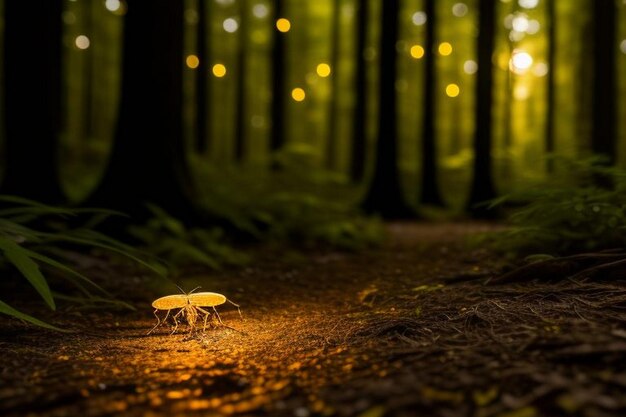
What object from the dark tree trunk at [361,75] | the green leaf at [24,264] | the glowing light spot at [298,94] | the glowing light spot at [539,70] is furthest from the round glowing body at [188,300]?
the glowing light spot at [539,70]

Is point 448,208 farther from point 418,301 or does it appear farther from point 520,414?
point 520,414

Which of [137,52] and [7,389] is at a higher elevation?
[137,52]

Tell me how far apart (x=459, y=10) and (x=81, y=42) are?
17.0 metres

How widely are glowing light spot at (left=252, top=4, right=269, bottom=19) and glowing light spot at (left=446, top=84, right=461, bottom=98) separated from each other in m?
10.7

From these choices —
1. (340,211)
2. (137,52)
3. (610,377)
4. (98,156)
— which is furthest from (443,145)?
(610,377)

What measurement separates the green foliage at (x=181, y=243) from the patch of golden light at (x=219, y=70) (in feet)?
69.2

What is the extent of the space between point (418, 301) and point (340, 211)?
5.88 meters

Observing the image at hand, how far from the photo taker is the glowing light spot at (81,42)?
2179 centimetres

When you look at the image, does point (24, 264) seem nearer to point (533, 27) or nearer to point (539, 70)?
point (533, 27)

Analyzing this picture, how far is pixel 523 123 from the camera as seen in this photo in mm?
31656

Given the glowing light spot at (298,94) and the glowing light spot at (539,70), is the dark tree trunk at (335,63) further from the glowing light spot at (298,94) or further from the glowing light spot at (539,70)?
the glowing light spot at (539,70)

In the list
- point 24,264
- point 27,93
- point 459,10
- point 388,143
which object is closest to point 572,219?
point 24,264

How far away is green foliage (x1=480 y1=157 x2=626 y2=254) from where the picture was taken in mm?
4254

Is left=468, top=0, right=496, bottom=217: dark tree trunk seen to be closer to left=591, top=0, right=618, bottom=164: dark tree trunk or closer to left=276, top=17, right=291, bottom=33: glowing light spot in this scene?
left=591, top=0, right=618, bottom=164: dark tree trunk
